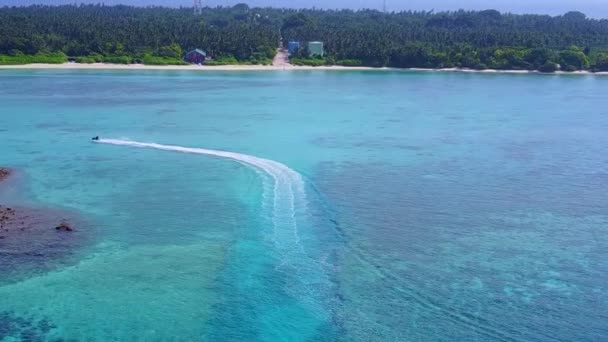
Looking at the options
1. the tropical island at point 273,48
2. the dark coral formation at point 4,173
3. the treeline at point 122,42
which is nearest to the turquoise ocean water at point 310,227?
the dark coral formation at point 4,173

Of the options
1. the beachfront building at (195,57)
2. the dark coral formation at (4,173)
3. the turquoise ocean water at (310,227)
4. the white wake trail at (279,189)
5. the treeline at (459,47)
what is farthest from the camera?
the treeline at (459,47)

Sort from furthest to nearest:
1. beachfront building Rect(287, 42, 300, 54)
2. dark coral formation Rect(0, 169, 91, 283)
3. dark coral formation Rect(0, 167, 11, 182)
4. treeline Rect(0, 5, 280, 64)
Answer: beachfront building Rect(287, 42, 300, 54) < treeline Rect(0, 5, 280, 64) < dark coral formation Rect(0, 167, 11, 182) < dark coral formation Rect(0, 169, 91, 283)

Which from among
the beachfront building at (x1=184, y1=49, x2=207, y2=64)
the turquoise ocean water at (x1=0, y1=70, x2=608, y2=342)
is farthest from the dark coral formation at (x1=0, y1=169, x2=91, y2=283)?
the beachfront building at (x1=184, y1=49, x2=207, y2=64)

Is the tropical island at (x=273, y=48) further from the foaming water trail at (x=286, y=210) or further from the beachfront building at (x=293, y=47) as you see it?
the foaming water trail at (x=286, y=210)

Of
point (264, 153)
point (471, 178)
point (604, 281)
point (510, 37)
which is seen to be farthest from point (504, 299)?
point (510, 37)

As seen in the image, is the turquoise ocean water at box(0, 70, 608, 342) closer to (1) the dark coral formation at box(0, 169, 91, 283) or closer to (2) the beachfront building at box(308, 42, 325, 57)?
(1) the dark coral formation at box(0, 169, 91, 283)

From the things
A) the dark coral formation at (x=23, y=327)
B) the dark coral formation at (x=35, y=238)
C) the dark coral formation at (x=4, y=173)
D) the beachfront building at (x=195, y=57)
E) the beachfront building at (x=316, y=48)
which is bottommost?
the dark coral formation at (x=23, y=327)

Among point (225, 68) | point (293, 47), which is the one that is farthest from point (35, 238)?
point (293, 47)

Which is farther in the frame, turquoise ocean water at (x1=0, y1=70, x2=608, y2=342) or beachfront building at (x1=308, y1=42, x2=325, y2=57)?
beachfront building at (x1=308, y1=42, x2=325, y2=57)
